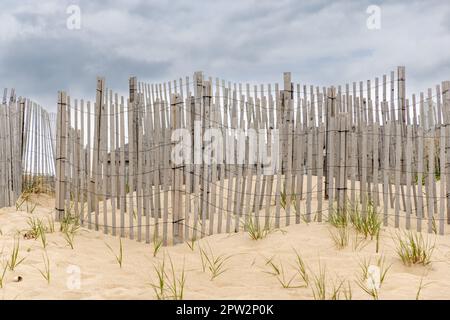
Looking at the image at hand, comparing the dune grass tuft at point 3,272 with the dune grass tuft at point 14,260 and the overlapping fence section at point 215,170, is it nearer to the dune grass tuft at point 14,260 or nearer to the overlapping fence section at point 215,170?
the dune grass tuft at point 14,260

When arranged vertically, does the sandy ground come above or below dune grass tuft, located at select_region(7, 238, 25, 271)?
below

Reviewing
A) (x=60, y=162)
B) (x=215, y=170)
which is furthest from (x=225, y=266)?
(x=60, y=162)

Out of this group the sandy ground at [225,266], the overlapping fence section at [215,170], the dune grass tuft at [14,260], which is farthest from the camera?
the overlapping fence section at [215,170]

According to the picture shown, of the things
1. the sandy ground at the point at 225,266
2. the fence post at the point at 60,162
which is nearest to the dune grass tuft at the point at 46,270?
the sandy ground at the point at 225,266

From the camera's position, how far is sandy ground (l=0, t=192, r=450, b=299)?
3.59 m

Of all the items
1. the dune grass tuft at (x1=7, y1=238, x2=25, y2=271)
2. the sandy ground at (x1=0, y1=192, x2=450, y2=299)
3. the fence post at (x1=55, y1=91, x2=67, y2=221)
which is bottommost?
the sandy ground at (x1=0, y1=192, x2=450, y2=299)

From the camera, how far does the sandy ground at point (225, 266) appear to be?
11.8 feet

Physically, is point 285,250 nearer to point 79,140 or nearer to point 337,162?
point 337,162

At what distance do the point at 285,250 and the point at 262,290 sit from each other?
3.46 ft

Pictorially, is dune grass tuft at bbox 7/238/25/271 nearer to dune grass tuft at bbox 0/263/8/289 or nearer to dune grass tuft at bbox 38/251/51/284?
dune grass tuft at bbox 0/263/8/289

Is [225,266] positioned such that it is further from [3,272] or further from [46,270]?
[3,272]

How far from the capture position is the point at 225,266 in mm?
4488

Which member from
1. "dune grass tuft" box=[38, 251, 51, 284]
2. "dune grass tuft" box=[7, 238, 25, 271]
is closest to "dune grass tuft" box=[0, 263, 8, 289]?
"dune grass tuft" box=[7, 238, 25, 271]

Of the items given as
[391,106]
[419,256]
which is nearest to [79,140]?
[419,256]
